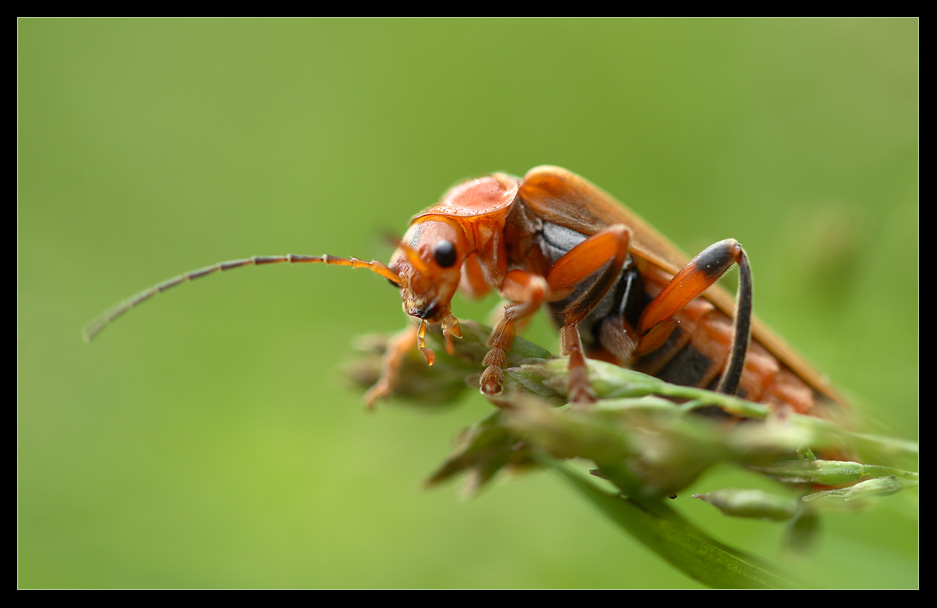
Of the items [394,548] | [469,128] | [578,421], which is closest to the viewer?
[578,421]

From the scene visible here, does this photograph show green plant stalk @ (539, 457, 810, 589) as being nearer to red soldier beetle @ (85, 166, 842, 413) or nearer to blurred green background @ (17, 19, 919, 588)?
blurred green background @ (17, 19, 919, 588)

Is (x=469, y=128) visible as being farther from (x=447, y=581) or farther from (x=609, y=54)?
(x=447, y=581)

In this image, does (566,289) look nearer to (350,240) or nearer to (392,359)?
(392,359)

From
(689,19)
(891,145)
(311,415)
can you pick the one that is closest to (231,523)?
(311,415)

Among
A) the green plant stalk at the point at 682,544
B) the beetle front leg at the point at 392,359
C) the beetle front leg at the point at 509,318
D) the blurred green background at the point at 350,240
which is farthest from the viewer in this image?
the blurred green background at the point at 350,240

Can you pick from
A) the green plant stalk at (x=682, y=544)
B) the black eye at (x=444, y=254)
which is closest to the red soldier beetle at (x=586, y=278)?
the black eye at (x=444, y=254)

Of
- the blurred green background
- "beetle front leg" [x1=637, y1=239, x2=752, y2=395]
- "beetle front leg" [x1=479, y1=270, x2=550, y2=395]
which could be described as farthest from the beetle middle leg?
the blurred green background

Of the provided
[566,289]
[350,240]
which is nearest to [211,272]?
[566,289]

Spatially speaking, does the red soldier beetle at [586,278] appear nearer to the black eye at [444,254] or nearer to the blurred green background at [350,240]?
the black eye at [444,254]
